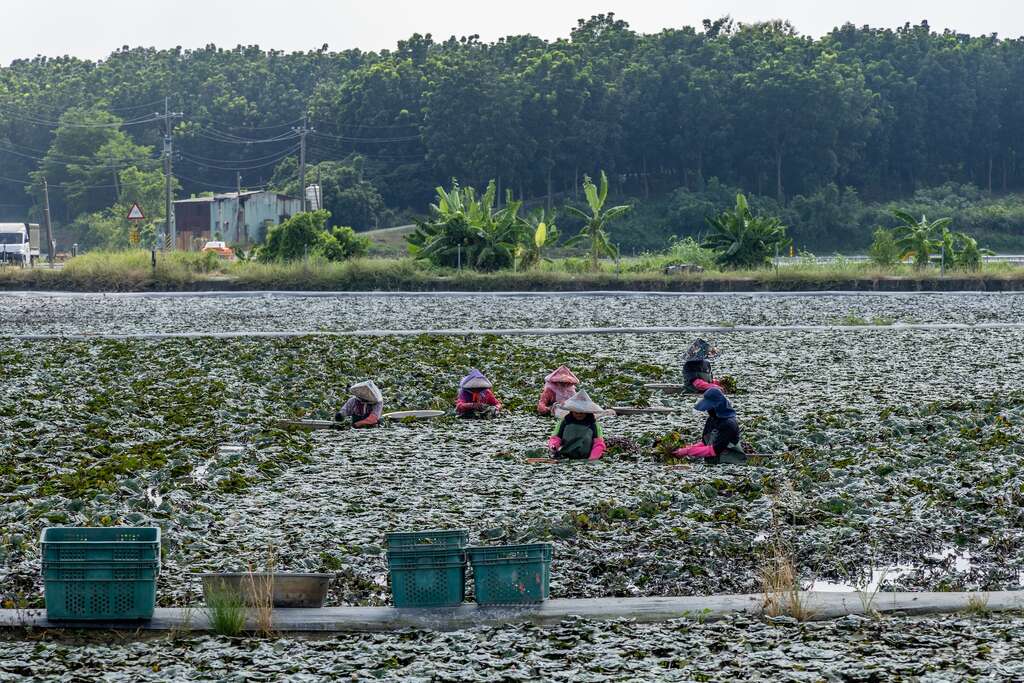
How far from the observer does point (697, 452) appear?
11.7 metres

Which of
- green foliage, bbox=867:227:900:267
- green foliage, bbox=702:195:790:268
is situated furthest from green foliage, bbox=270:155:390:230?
green foliage, bbox=867:227:900:267

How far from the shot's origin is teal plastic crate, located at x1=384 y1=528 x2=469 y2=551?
23.6ft

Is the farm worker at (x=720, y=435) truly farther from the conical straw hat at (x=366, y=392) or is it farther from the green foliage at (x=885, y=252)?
the green foliage at (x=885, y=252)

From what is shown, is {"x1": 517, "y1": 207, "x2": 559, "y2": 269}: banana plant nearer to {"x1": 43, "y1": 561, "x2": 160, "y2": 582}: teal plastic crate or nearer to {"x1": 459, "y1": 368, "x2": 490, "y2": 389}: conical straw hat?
{"x1": 459, "y1": 368, "x2": 490, "y2": 389}: conical straw hat

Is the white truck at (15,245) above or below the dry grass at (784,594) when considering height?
above

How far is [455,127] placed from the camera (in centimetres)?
8631

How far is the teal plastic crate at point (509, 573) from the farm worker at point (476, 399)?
284 inches

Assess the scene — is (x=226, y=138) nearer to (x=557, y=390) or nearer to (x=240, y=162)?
(x=240, y=162)

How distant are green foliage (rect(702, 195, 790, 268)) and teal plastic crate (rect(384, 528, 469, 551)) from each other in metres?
36.3

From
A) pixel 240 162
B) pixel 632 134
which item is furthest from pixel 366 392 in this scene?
pixel 240 162

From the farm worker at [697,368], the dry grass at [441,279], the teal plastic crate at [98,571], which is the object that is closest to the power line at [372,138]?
the dry grass at [441,279]

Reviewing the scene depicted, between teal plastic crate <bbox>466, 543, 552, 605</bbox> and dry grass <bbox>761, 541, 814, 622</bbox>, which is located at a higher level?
teal plastic crate <bbox>466, 543, 552, 605</bbox>

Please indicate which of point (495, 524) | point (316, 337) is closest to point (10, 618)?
point (495, 524)

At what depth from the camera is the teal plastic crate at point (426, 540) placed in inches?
283
